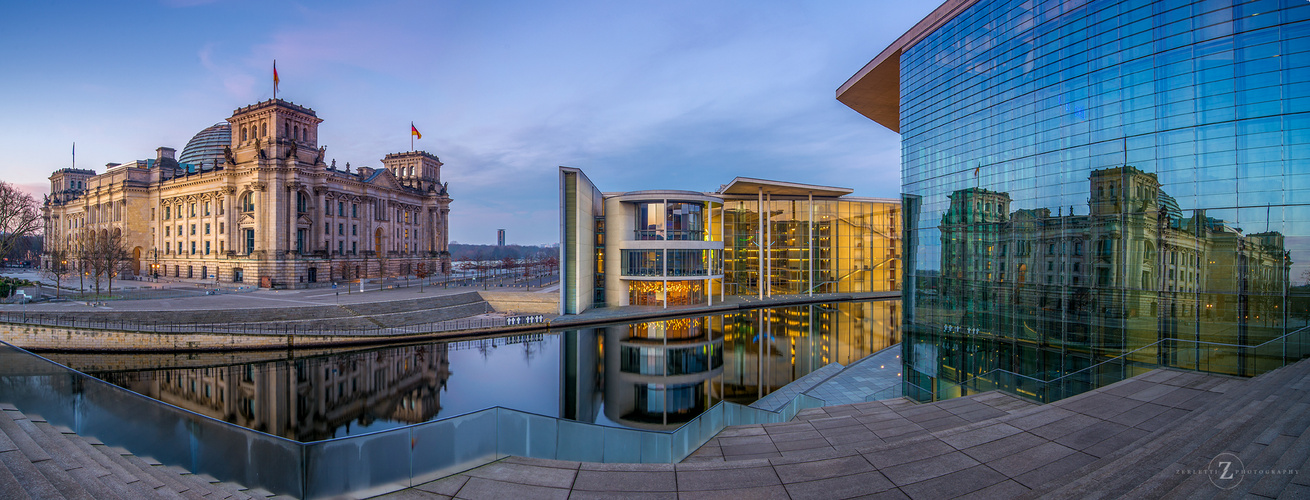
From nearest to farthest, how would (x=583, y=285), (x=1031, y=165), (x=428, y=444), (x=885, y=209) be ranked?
(x=428, y=444) < (x=1031, y=165) < (x=583, y=285) < (x=885, y=209)

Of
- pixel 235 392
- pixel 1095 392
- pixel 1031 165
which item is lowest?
pixel 235 392

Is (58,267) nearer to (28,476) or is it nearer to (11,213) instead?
(11,213)

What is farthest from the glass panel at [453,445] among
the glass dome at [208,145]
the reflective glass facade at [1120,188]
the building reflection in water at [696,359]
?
the glass dome at [208,145]

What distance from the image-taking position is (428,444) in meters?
6.46

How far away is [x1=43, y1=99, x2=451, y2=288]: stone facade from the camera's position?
53.6 metres

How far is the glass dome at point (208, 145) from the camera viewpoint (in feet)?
235

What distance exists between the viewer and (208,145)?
73125 mm

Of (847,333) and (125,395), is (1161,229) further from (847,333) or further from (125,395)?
(125,395)

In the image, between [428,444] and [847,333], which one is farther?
[847,333]

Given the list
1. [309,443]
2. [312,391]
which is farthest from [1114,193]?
[312,391]

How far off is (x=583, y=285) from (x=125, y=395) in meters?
33.1

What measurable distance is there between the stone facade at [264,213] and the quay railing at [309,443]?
55321 mm

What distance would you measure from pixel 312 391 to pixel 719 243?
35.2 metres

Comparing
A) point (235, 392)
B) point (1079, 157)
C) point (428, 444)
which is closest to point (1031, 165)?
point (1079, 157)
